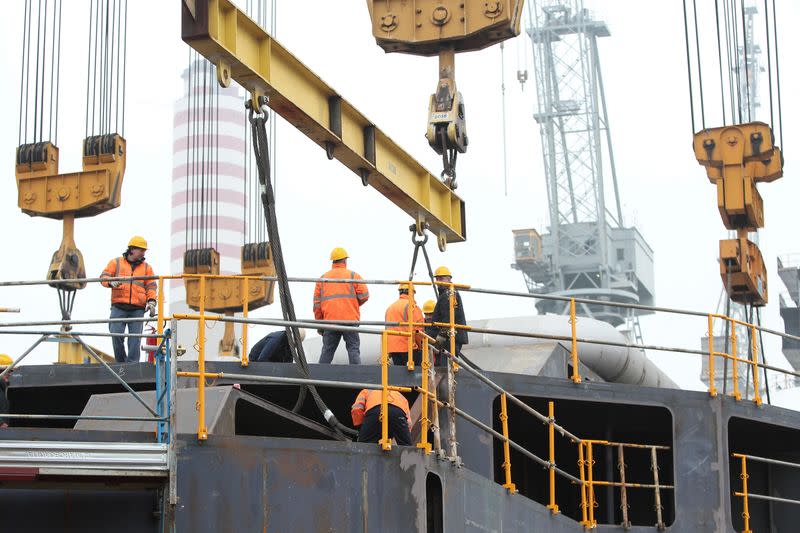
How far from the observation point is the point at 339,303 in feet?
53.4

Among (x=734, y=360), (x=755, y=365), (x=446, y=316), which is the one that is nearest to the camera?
(x=446, y=316)

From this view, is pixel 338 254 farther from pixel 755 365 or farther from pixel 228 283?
pixel 228 283

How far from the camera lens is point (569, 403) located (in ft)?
52.5

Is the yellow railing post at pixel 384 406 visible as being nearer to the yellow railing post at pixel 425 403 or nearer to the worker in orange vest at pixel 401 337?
the yellow railing post at pixel 425 403

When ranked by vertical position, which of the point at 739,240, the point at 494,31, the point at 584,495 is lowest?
the point at 584,495

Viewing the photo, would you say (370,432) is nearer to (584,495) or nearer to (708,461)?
(584,495)

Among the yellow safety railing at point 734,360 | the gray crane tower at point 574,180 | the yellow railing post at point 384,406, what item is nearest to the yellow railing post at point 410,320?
the yellow railing post at point 384,406

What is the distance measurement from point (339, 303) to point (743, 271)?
33.3 feet

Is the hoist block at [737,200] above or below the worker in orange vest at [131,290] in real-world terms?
above

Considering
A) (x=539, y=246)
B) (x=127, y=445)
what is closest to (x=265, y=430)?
(x=127, y=445)

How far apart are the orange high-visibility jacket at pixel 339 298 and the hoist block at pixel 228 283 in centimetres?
939

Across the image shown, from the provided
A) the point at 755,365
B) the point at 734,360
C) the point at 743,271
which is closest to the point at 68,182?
the point at 743,271

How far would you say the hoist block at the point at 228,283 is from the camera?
2667 centimetres

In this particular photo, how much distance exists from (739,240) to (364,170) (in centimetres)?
936
